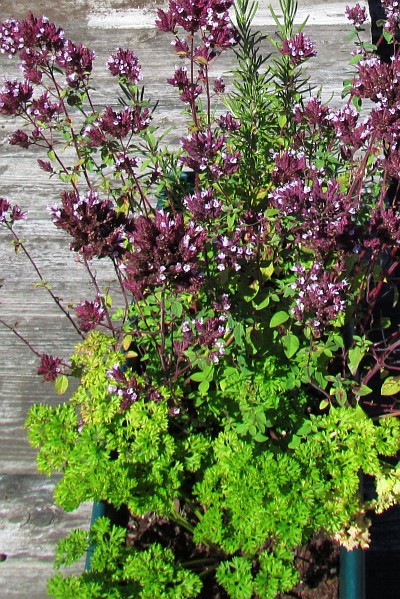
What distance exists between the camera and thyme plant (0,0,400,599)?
137 centimetres

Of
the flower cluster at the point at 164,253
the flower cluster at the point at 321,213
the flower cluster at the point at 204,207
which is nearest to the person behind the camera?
the flower cluster at the point at 164,253

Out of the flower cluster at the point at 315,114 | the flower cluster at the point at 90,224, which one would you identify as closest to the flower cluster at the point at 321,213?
the flower cluster at the point at 90,224

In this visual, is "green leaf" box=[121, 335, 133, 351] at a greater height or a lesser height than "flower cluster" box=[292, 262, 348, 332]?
lesser

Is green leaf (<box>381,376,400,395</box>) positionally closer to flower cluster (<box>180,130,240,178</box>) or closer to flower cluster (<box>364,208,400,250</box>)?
flower cluster (<box>364,208,400,250</box>)

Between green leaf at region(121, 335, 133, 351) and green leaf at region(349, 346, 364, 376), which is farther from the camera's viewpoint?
green leaf at region(121, 335, 133, 351)

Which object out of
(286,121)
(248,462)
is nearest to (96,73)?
(286,121)

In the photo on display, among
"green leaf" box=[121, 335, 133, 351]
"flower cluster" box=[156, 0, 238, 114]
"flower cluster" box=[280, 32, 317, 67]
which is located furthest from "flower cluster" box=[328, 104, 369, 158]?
"green leaf" box=[121, 335, 133, 351]

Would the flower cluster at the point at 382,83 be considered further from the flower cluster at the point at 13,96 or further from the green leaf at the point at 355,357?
the flower cluster at the point at 13,96

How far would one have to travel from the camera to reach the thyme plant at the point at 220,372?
1.37 metres

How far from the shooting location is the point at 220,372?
1646 millimetres

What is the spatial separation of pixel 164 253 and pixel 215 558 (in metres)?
0.75

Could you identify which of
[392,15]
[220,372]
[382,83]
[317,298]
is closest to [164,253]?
[317,298]

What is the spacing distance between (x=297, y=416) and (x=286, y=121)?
82 centimetres

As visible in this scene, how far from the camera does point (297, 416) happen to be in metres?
1.62
